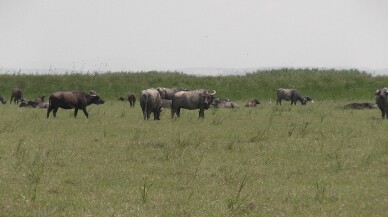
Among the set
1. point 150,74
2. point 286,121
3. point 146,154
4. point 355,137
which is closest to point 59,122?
point 146,154

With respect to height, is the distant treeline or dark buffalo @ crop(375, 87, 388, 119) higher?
dark buffalo @ crop(375, 87, 388, 119)

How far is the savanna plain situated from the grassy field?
0.02 m

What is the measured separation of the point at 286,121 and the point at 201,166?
10.2m

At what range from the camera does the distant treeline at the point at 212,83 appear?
4097 cm

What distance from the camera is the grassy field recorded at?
7.09m

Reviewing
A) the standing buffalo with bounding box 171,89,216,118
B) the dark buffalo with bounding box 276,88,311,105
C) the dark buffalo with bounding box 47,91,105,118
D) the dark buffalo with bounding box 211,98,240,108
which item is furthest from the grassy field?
the dark buffalo with bounding box 276,88,311,105

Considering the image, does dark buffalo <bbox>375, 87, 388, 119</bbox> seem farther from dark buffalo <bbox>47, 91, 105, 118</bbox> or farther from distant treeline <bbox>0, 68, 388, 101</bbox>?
distant treeline <bbox>0, 68, 388, 101</bbox>

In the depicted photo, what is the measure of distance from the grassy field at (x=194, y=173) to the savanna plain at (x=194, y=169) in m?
0.02

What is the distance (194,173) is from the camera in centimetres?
951

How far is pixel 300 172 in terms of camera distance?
9.68m

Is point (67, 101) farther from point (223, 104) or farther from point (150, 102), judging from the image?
point (223, 104)

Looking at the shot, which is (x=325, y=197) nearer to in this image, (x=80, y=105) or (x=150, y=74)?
(x=80, y=105)

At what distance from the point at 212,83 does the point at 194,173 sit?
113 ft

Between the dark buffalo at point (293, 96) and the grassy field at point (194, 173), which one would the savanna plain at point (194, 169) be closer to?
the grassy field at point (194, 173)
